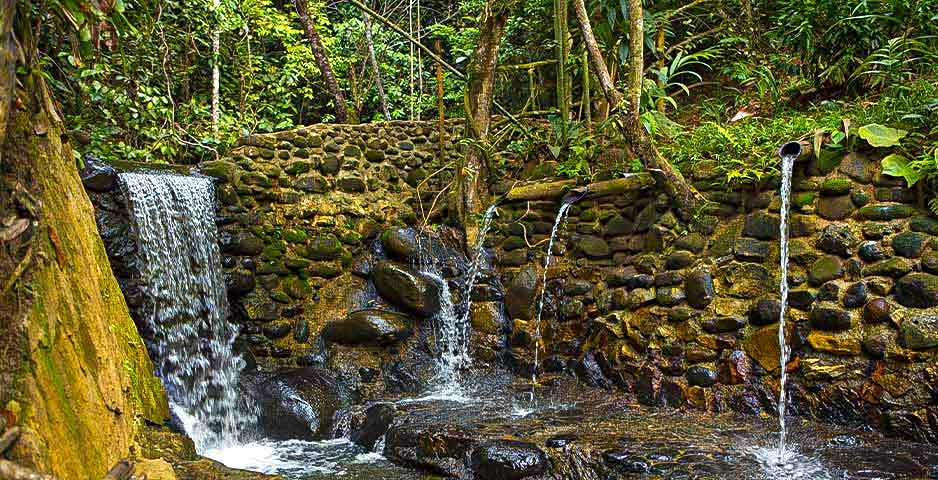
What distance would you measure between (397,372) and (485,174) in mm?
2103

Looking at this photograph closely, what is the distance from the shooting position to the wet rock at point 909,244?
3680mm

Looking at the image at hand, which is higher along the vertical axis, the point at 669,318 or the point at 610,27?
the point at 610,27

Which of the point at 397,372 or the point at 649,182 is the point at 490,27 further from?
the point at 397,372

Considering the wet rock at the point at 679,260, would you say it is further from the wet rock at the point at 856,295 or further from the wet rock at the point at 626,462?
the wet rock at the point at 626,462

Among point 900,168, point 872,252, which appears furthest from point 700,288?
point 900,168

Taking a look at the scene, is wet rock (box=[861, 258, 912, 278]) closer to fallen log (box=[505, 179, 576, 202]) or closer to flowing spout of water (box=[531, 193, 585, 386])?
flowing spout of water (box=[531, 193, 585, 386])

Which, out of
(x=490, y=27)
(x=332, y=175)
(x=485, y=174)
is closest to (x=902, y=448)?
(x=485, y=174)

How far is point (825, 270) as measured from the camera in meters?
3.94

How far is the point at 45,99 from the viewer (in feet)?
7.61

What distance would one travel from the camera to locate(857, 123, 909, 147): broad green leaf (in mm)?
3842

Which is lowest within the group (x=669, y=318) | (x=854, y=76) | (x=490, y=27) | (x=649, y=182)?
(x=669, y=318)

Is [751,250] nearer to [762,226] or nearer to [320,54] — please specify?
[762,226]

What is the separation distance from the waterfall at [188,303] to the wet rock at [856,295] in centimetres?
396

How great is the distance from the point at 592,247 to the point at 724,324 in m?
1.33
